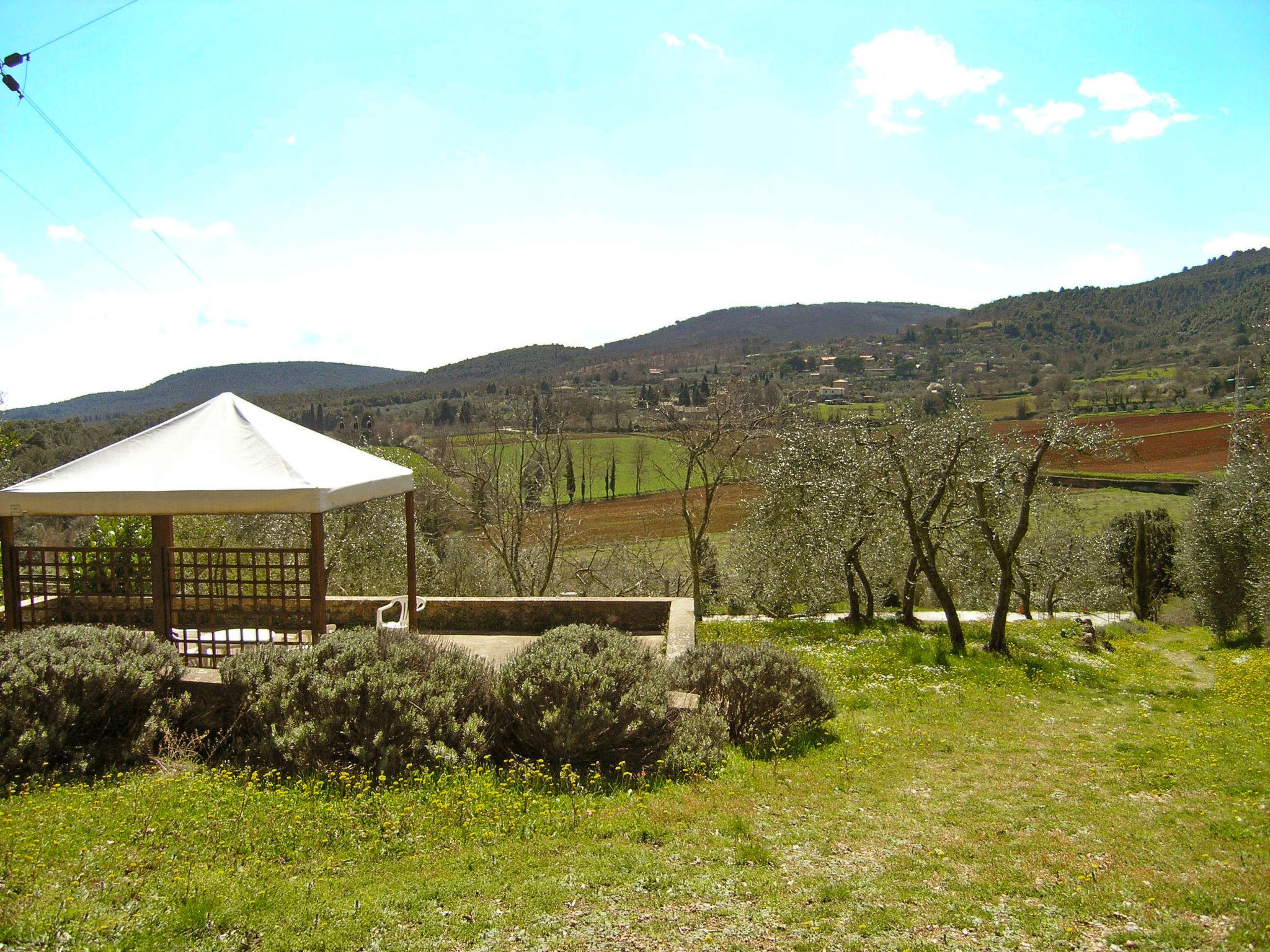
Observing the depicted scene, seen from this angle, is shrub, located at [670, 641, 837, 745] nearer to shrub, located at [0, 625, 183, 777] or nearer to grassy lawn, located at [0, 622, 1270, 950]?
grassy lawn, located at [0, 622, 1270, 950]

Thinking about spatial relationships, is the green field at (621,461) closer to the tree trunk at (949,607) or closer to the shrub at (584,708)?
the tree trunk at (949,607)

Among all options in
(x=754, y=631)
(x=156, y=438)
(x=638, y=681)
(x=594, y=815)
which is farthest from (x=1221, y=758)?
(x=156, y=438)

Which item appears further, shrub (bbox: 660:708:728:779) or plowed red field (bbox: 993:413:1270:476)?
plowed red field (bbox: 993:413:1270:476)

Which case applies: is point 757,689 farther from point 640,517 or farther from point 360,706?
point 640,517

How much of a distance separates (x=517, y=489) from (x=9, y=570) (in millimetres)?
16578

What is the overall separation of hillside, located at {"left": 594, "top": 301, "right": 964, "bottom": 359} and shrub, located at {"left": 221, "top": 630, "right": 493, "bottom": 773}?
57366mm

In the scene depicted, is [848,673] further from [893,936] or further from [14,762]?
[14,762]

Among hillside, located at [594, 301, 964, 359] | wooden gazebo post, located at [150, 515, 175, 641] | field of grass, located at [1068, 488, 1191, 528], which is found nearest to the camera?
wooden gazebo post, located at [150, 515, 175, 641]

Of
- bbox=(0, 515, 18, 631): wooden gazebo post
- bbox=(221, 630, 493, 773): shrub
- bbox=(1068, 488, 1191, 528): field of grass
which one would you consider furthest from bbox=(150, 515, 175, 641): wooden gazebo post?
bbox=(1068, 488, 1191, 528): field of grass

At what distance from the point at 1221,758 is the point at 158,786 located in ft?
30.4

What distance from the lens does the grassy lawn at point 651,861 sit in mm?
3303

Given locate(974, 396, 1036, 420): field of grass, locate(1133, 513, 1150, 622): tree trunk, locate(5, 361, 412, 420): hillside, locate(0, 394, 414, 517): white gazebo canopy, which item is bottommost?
locate(1133, 513, 1150, 622): tree trunk

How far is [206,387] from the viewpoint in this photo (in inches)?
1940

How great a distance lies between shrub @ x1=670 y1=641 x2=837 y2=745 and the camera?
23.1ft
